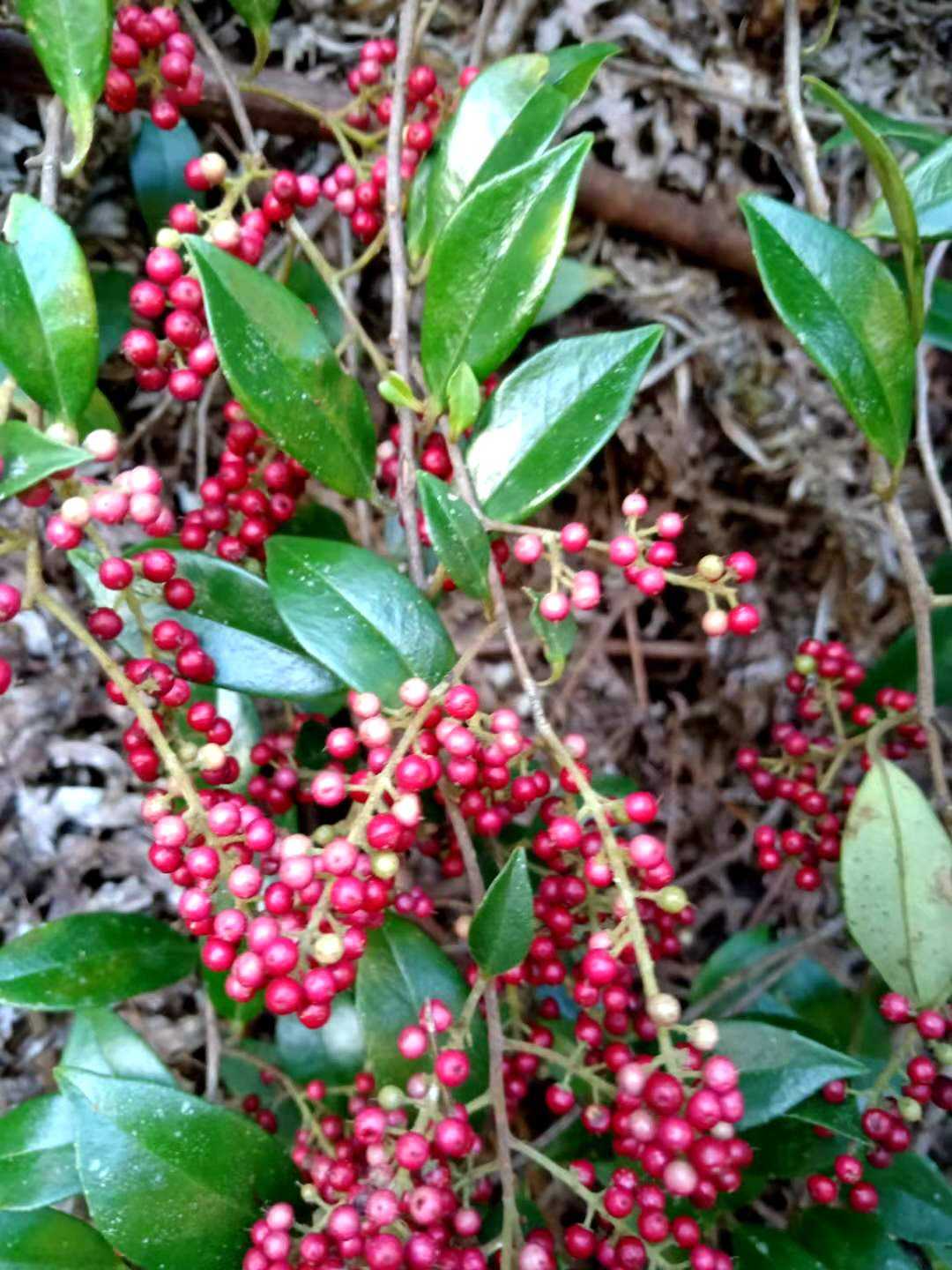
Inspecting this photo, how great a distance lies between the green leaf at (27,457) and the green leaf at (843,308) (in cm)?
63

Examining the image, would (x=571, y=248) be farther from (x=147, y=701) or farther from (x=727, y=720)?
(x=147, y=701)

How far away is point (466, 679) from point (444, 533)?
78 centimetres

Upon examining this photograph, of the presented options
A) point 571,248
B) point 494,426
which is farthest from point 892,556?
point 494,426

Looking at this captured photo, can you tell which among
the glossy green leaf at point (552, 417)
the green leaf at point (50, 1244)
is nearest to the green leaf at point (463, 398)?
the glossy green leaf at point (552, 417)

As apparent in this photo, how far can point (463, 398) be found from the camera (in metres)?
0.93

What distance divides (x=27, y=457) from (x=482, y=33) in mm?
1031

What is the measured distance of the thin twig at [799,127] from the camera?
45.9 inches

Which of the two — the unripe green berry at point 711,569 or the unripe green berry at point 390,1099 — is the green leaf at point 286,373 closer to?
the unripe green berry at point 711,569

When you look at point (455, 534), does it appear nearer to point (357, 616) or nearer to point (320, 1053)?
point (357, 616)

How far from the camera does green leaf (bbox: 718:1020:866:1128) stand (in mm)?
981

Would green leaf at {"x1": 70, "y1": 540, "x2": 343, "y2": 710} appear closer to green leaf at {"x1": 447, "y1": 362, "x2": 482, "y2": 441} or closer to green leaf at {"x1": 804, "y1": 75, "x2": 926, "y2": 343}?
green leaf at {"x1": 447, "y1": 362, "x2": 482, "y2": 441}

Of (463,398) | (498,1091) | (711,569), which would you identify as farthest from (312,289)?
(498,1091)

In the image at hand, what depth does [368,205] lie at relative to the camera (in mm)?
1156

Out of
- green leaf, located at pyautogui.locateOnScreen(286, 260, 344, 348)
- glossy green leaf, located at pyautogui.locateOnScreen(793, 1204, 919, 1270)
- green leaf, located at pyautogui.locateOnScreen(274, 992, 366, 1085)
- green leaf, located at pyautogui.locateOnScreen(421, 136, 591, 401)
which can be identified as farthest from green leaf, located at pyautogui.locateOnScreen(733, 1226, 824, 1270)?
green leaf, located at pyautogui.locateOnScreen(286, 260, 344, 348)
